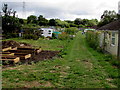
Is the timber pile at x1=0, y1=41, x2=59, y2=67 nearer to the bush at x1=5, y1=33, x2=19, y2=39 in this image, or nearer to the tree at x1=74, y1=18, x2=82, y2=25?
the bush at x1=5, y1=33, x2=19, y2=39

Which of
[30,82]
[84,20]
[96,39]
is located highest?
[84,20]

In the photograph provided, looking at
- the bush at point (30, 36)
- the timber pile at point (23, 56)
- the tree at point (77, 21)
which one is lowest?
the timber pile at point (23, 56)

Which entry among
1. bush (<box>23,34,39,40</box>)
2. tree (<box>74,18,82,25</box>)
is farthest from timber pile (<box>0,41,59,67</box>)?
tree (<box>74,18,82,25</box>)

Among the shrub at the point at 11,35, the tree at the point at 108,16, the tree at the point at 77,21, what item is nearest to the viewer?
the shrub at the point at 11,35

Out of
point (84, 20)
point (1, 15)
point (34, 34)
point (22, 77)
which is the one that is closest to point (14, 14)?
point (1, 15)

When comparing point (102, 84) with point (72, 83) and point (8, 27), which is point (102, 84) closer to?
point (72, 83)

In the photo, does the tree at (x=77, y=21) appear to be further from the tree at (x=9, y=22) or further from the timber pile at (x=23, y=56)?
the timber pile at (x=23, y=56)

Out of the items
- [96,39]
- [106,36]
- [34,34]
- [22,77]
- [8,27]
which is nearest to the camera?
[22,77]

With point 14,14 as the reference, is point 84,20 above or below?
above

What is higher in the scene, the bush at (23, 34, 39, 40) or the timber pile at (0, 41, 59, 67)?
the bush at (23, 34, 39, 40)

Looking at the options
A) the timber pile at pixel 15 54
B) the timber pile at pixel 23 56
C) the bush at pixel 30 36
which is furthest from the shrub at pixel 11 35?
the timber pile at pixel 23 56

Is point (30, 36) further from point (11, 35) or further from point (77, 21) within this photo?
point (77, 21)

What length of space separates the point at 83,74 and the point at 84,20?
324 feet

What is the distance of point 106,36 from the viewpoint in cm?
1421
